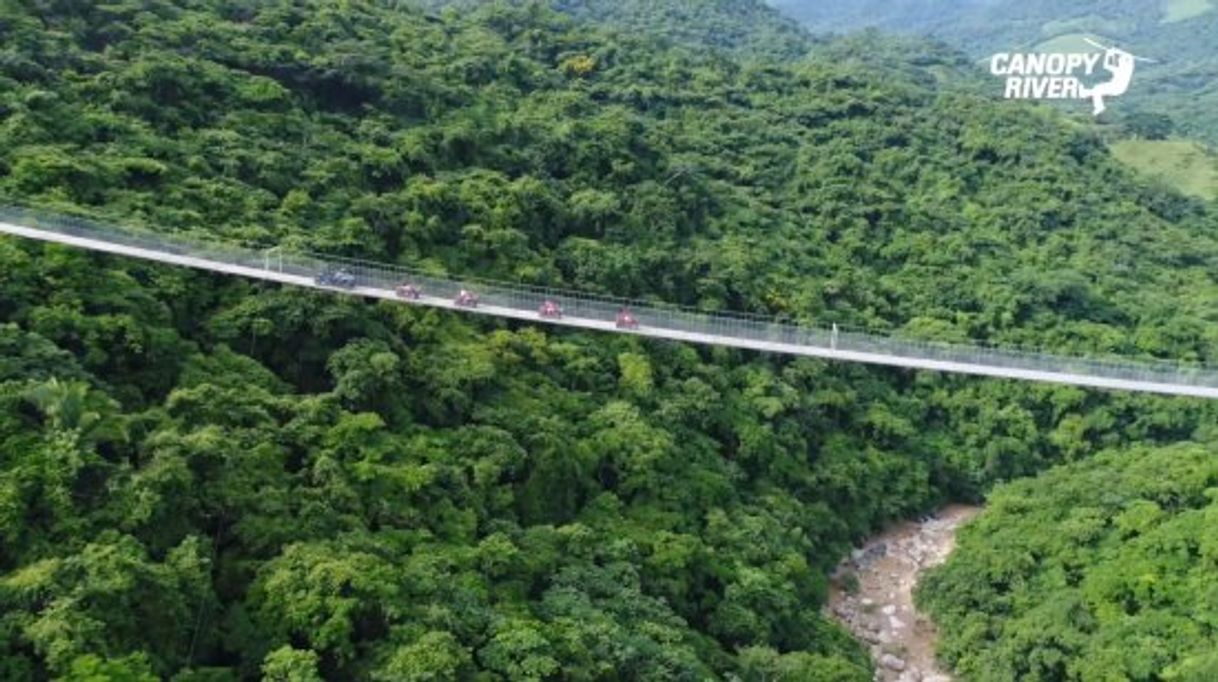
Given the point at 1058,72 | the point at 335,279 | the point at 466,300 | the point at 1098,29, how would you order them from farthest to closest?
the point at 1098,29
the point at 1058,72
the point at 466,300
the point at 335,279

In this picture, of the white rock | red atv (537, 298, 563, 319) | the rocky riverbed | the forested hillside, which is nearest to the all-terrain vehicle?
red atv (537, 298, 563, 319)

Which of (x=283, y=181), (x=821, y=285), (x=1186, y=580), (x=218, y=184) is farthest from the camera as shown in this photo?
(x=821, y=285)

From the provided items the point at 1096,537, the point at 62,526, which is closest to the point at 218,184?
the point at 62,526

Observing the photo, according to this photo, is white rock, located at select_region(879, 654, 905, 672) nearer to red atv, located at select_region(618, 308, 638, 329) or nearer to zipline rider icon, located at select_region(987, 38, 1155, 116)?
red atv, located at select_region(618, 308, 638, 329)

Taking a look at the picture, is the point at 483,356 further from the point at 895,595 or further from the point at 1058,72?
the point at 1058,72

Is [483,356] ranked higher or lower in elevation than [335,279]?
lower

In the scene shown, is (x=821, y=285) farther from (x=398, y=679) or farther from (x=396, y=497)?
(x=398, y=679)

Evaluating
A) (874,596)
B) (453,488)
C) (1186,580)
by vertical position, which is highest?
(453,488)

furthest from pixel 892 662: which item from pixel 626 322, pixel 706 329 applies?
pixel 626 322
